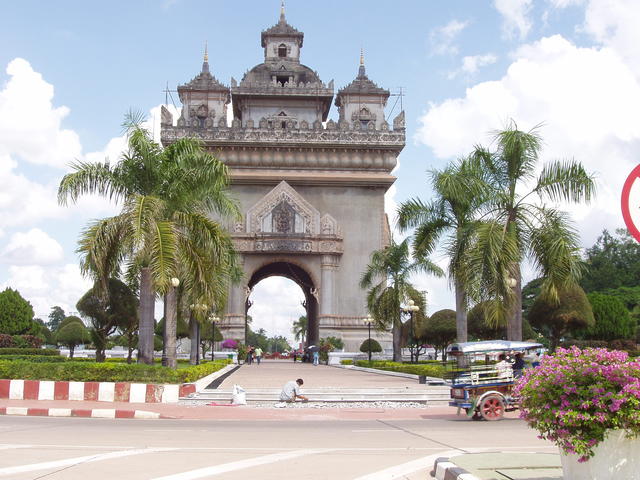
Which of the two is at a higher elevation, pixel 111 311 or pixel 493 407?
pixel 111 311

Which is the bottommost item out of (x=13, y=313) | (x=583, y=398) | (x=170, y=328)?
(x=583, y=398)

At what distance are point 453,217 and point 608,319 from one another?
81.3 ft

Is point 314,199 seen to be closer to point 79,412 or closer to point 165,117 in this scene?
point 165,117

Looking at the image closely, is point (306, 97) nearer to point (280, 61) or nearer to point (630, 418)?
point (280, 61)

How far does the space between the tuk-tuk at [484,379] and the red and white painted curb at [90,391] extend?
23.4ft

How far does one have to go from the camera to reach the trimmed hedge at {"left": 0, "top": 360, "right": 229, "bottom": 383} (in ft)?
64.0

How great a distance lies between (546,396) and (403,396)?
14012mm

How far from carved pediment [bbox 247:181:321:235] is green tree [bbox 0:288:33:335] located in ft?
49.3

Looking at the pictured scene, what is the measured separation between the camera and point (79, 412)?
16344 millimetres

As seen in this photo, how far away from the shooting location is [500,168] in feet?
75.2

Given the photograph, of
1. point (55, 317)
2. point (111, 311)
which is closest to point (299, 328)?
point (55, 317)

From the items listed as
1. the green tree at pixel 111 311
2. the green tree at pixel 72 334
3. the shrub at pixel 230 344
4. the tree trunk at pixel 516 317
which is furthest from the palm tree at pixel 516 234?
the green tree at pixel 72 334

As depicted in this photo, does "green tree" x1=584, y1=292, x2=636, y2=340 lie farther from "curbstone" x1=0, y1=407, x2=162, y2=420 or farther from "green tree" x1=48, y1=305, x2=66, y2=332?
"green tree" x1=48, y1=305, x2=66, y2=332

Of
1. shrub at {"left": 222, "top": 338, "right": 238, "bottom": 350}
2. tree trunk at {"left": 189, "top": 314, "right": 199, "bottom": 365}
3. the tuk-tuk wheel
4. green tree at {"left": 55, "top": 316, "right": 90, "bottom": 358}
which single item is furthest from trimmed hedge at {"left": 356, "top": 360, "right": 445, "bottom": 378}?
green tree at {"left": 55, "top": 316, "right": 90, "bottom": 358}
